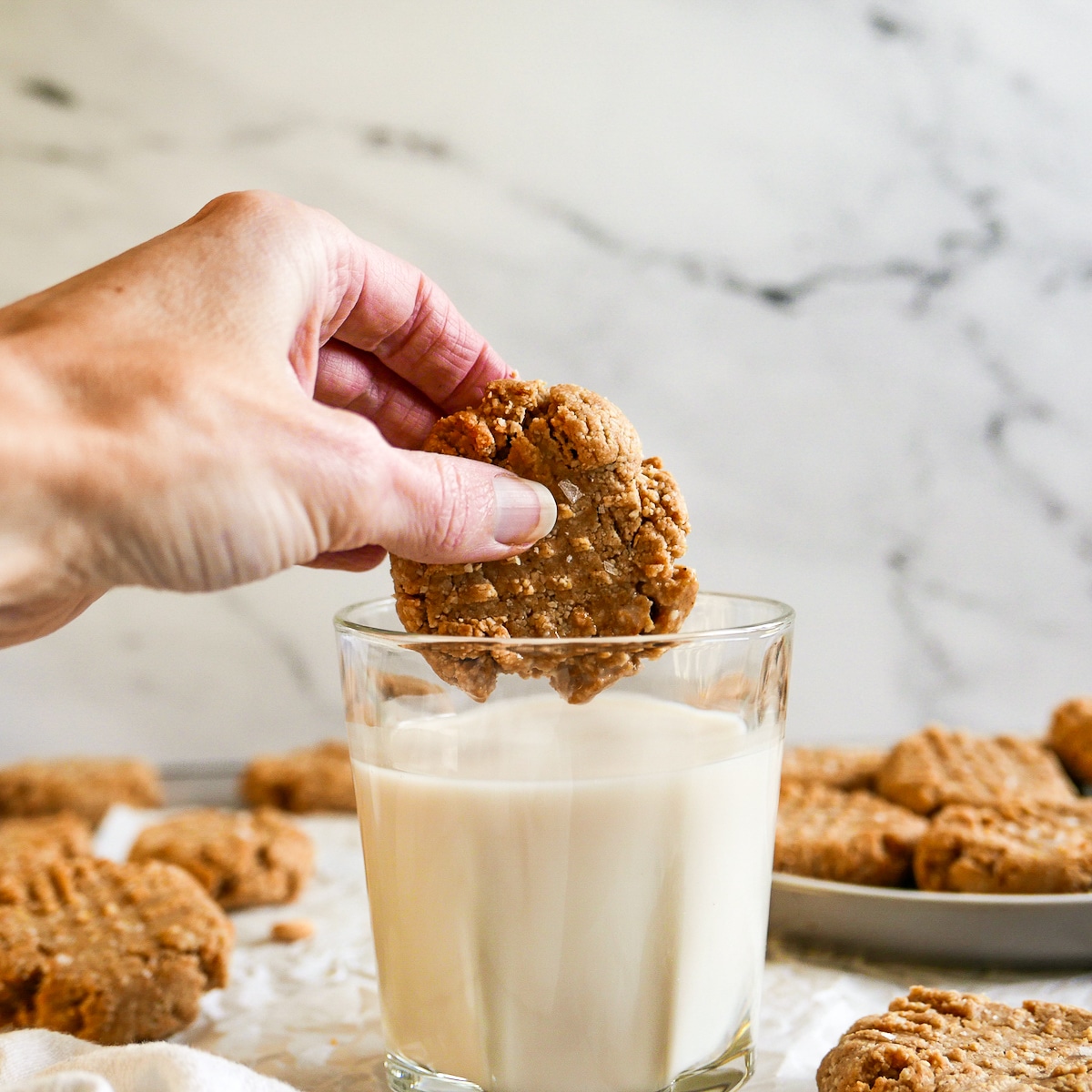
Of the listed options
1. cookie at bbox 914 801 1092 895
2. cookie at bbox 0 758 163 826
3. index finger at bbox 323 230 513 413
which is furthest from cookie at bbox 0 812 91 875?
cookie at bbox 914 801 1092 895

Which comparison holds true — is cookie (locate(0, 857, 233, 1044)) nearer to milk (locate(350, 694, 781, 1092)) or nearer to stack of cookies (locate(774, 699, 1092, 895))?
milk (locate(350, 694, 781, 1092))

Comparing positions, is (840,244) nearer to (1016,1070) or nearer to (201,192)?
(201,192)

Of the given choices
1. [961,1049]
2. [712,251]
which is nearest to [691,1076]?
[961,1049]

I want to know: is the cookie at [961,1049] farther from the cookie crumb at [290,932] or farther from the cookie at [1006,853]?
the cookie crumb at [290,932]

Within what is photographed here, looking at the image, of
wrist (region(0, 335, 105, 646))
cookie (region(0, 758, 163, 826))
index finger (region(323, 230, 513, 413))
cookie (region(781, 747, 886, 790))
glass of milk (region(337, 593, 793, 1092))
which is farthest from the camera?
cookie (region(0, 758, 163, 826))

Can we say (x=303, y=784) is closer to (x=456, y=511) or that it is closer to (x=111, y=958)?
(x=111, y=958)

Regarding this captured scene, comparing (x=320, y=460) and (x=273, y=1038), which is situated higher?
(x=320, y=460)

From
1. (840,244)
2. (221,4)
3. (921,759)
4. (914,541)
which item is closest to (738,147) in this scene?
(840,244)
